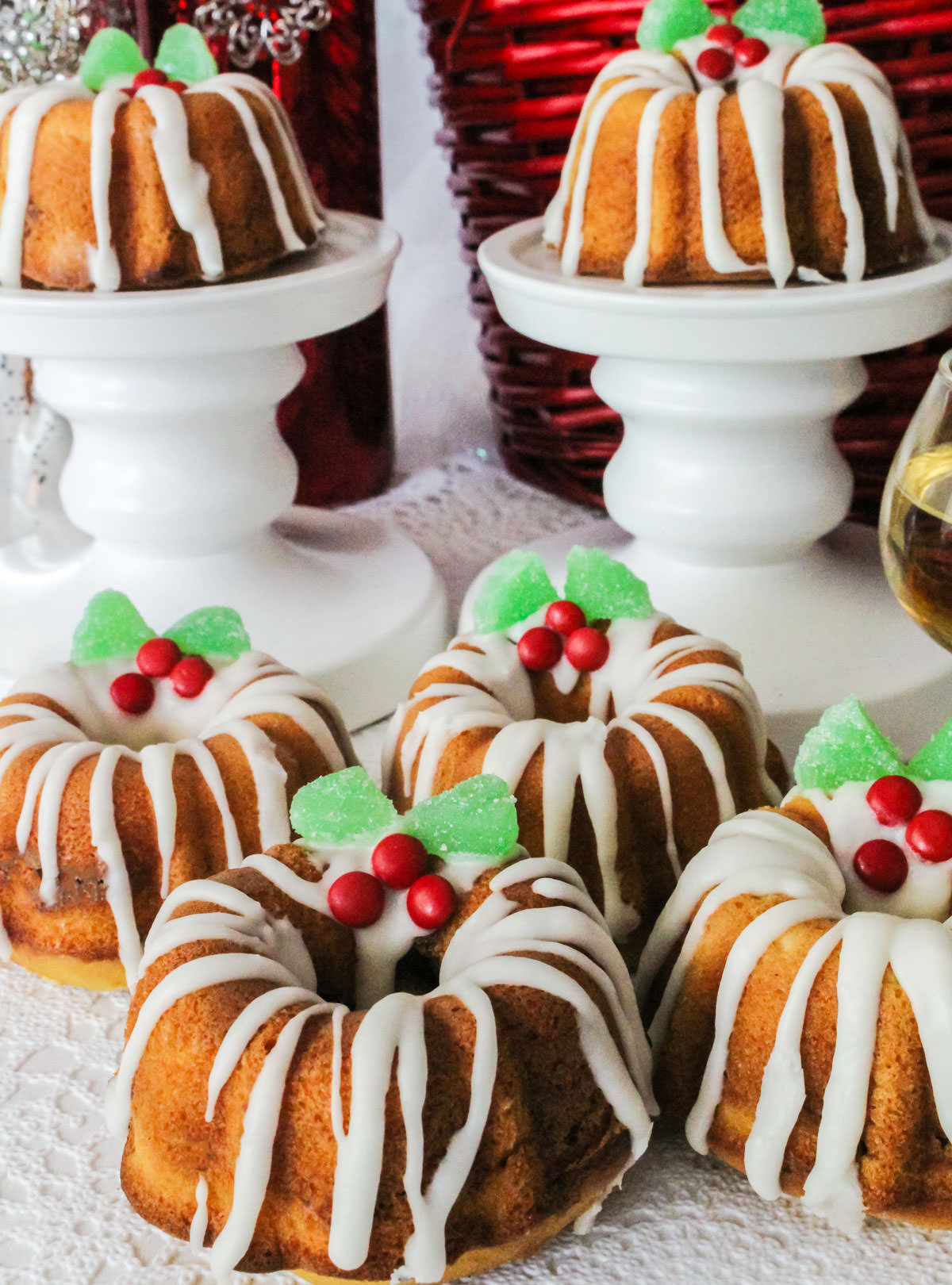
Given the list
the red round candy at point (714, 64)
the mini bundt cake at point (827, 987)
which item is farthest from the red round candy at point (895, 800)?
the red round candy at point (714, 64)

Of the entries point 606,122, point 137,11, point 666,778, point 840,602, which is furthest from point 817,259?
point 137,11

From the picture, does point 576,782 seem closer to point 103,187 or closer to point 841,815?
point 841,815

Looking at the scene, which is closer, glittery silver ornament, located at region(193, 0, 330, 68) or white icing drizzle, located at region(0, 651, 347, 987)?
white icing drizzle, located at region(0, 651, 347, 987)

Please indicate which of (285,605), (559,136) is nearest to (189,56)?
(559,136)

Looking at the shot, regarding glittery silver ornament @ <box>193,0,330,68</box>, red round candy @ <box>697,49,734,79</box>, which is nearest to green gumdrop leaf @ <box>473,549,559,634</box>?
red round candy @ <box>697,49,734,79</box>

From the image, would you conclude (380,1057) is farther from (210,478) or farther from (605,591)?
(210,478)

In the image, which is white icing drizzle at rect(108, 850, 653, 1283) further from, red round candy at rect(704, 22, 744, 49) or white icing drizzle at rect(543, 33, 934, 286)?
red round candy at rect(704, 22, 744, 49)
